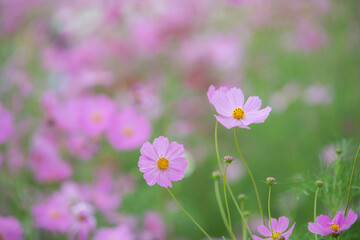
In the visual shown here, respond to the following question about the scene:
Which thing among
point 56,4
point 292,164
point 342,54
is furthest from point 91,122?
point 56,4

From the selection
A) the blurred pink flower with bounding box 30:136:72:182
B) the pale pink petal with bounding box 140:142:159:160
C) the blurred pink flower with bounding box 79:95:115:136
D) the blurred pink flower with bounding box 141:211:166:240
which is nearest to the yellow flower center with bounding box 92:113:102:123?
the blurred pink flower with bounding box 79:95:115:136

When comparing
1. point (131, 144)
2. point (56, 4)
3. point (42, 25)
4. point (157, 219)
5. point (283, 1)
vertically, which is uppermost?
point (56, 4)

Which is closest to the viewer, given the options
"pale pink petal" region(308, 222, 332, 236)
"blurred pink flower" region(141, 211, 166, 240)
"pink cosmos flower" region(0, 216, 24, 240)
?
"pale pink petal" region(308, 222, 332, 236)

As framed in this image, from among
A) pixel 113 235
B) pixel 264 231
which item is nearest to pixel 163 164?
pixel 264 231

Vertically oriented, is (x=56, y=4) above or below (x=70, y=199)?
above

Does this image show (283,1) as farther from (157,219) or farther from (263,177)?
(157,219)

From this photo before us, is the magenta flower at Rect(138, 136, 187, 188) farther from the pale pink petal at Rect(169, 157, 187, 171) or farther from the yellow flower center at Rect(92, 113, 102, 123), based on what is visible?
the yellow flower center at Rect(92, 113, 102, 123)

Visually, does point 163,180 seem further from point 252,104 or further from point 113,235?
point 113,235
